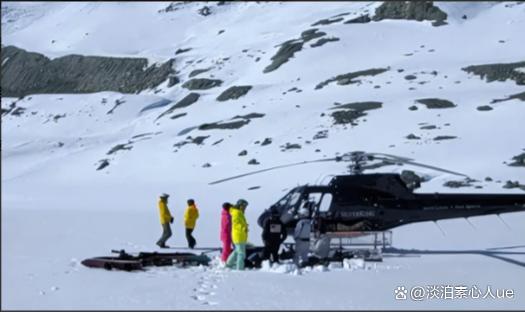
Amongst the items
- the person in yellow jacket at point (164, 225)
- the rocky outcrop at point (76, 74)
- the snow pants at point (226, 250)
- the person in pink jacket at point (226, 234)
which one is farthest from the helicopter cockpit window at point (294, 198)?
the rocky outcrop at point (76, 74)

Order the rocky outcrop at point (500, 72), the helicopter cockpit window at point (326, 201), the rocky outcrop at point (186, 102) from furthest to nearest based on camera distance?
1. the rocky outcrop at point (186, 102)
2. the rocky outcrop at point (500, 72)
3. the helicopter cockpit window at point (326, 201)

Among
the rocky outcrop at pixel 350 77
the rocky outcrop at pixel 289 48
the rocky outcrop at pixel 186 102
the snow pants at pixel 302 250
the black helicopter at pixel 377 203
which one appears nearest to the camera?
the snow pants at pixel 302 250

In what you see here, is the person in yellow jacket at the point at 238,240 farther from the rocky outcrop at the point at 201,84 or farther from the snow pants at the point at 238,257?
the rocky outcrop at the point at 201,84

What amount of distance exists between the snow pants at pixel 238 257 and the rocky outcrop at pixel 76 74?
61.8 meters

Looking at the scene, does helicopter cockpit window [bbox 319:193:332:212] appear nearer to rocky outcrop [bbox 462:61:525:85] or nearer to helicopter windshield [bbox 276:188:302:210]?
helicopter windshield [bbox 276:188:302:210]

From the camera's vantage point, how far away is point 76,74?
82.6 metres

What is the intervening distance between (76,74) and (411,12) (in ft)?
139

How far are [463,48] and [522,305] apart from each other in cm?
5076

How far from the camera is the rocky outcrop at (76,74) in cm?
7575

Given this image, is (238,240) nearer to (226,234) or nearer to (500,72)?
(226,234)

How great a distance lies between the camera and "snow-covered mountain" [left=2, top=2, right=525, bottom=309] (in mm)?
10375

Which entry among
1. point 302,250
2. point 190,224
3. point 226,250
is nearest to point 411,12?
point 190,224

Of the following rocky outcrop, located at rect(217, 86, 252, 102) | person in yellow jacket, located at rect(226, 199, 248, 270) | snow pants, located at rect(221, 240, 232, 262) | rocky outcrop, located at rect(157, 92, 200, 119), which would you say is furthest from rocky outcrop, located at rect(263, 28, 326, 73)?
person in yellow jacket, located at rect(226, 199, 248, 270)

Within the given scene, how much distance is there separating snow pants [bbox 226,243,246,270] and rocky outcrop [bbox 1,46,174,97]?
61.8 m
